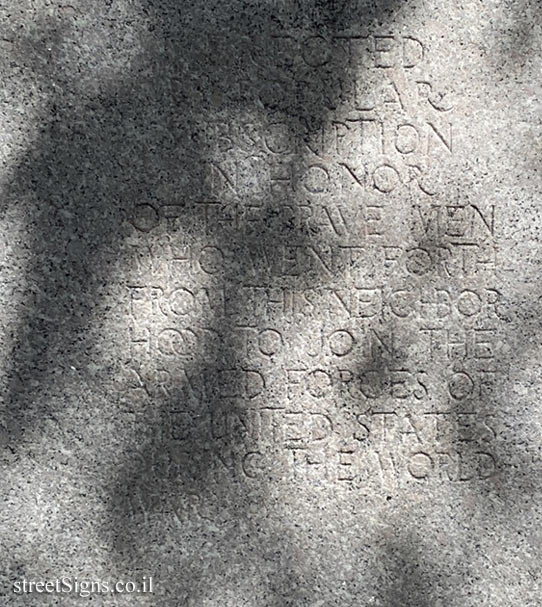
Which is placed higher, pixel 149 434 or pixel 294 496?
pixel 149 434

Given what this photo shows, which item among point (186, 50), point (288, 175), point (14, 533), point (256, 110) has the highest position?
point (186, 50)

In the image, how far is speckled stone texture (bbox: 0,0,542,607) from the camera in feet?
6.50

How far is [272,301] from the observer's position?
2045 millimetres

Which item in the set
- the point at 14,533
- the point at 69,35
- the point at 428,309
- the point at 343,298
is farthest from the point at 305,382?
the point at 69,35

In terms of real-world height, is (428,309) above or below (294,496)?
above

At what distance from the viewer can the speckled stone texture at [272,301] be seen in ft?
6.50

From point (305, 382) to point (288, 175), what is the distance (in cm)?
52

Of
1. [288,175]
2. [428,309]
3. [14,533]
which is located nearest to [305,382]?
[428,309]

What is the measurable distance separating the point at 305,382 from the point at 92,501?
604mm

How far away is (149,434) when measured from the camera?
2041 millimetres

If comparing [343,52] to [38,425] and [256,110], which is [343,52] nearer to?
[256,110]

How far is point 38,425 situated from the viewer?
2018mm

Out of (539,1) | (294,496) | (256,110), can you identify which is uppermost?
(539,1)

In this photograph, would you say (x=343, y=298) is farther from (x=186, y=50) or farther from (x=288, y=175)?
(x=186, y=50)
